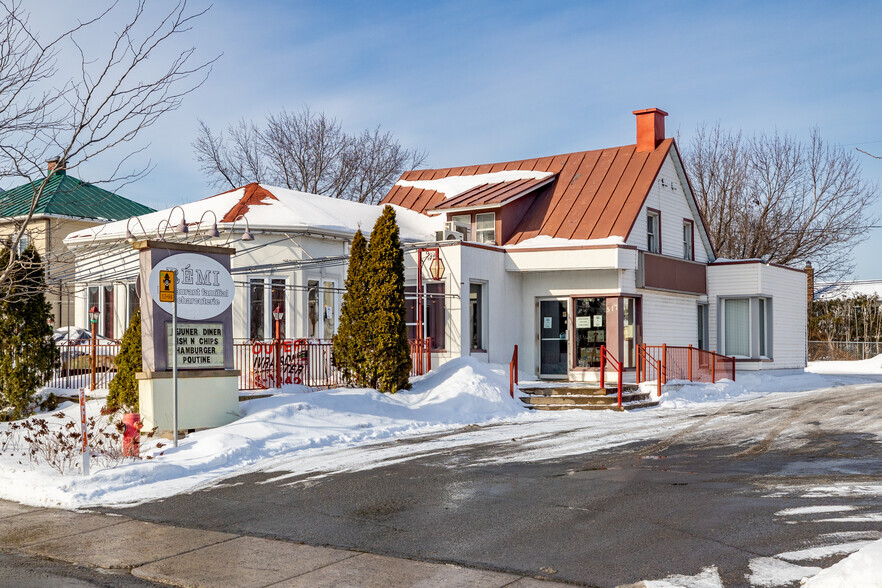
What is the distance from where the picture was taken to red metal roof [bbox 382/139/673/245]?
23.6m

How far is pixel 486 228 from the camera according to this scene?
971 inches

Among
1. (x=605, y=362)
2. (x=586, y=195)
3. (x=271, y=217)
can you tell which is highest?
(x=586, y=195)

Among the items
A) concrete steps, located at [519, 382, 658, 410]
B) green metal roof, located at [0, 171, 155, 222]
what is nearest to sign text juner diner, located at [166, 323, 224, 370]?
concrete steps, located at [519, 382, 658, 410]

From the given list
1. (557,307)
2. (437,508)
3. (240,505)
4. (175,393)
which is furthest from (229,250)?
(557,307)

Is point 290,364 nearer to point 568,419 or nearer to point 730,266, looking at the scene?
point 568,419

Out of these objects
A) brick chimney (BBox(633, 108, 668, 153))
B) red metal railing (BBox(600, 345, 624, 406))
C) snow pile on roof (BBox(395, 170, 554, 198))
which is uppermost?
brick chimney (BBox(633, 108, 668, 153))

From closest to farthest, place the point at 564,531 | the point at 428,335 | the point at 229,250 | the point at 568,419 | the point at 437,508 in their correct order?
the point at 564,531, the point at 437,508, the point at 229,250, the point at 568,419, the point at 428,335

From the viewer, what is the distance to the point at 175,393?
12.8m

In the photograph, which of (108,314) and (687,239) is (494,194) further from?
(108,314)

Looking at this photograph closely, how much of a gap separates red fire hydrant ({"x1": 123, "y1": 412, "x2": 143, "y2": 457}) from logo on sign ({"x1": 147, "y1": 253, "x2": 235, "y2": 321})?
1909mm

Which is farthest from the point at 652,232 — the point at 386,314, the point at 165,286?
the point at 165,286

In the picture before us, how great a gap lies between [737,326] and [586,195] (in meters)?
6.74

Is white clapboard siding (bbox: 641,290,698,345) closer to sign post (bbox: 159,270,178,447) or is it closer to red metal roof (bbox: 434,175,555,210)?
red metal roof (bbox: 434,175,555,210)

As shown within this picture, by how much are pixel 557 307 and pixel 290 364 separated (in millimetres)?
8324
